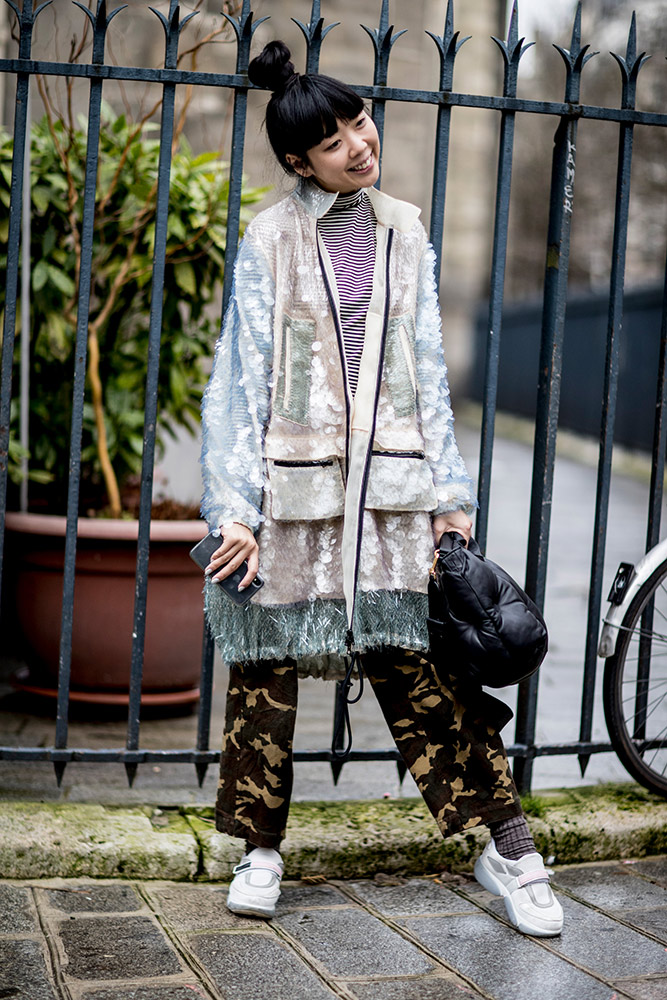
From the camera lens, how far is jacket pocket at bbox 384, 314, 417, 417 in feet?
8.32

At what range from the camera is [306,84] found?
2.42 metres

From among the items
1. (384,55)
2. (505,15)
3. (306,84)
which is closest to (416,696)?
(306,84)

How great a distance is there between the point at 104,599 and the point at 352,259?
177cm

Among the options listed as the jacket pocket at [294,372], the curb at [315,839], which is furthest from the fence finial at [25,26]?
the curb at [315,839]

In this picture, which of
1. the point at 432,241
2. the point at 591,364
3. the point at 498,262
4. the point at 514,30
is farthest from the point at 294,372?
the point at 591,364

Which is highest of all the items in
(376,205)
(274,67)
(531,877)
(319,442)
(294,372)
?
(274,67)

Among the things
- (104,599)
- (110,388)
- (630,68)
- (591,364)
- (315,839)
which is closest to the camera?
(315,839)

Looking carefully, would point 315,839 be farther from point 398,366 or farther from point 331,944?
point 398,366

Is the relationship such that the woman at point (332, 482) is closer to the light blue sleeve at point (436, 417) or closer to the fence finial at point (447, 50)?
the light blue sleeve at point (436, 417)

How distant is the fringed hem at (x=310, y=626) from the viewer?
2521 millimetres

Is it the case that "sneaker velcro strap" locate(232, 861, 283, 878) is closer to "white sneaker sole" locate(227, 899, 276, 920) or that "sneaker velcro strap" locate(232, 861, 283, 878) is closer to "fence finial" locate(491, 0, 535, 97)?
"white sneaker sole" locate(227, 899, 276, 920)

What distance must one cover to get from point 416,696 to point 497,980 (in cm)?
64

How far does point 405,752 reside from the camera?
265 centimetres

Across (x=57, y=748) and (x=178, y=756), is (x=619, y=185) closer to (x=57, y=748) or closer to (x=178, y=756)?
(x=178, y=756)
